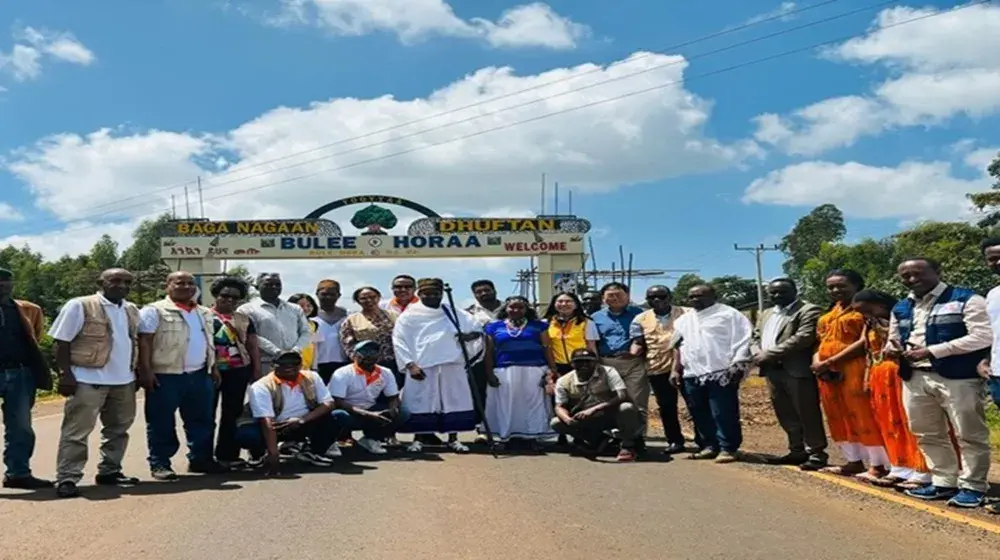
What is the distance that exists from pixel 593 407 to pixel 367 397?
225 cm

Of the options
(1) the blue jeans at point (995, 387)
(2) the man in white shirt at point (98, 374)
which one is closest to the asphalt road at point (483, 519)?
(2) the man in white shirt at point (98, 374)

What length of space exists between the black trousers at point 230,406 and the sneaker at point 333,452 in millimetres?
839

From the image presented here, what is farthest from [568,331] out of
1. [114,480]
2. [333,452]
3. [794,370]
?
[114,480]

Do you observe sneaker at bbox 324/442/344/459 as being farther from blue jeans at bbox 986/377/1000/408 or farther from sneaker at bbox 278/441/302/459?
blue jeans at bbox 986/377/1000/408

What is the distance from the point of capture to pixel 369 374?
8.84m

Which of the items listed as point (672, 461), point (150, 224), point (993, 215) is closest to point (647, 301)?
point (672, 461)

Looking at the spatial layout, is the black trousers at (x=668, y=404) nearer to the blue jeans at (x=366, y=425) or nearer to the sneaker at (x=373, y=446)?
the blue jeans at (x=366, y=425)

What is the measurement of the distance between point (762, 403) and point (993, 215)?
30.8 m

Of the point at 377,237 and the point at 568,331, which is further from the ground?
the point at 377,237

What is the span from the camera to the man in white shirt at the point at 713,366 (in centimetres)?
828

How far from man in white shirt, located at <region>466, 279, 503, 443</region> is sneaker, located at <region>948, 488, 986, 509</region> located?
4.75m

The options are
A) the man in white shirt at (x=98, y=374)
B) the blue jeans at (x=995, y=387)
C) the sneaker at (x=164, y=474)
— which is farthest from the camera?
the sneaker at (x=164, y=474)

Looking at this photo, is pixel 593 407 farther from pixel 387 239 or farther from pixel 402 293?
pixel 387 239

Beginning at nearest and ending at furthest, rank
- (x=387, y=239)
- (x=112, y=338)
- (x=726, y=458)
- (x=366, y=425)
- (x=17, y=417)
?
(x=17, y=417) → (x=112, y=338) → (x=726, y=458) → (x=366, y=425) → (x=387, y=239)
